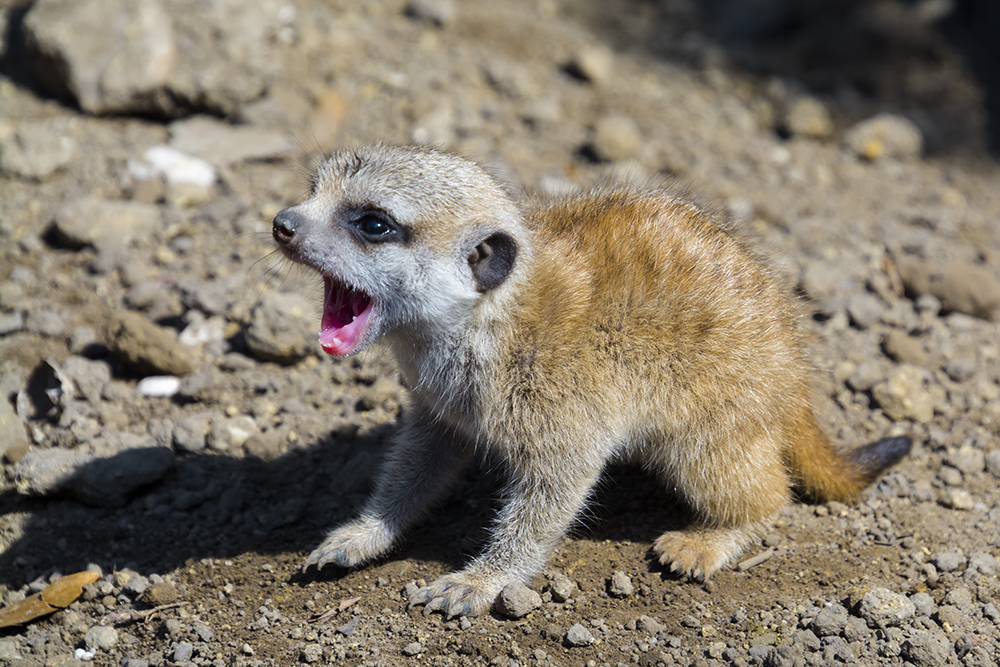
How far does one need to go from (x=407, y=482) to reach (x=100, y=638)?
1.33 m

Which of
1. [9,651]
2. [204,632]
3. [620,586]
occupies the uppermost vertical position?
[620,586]

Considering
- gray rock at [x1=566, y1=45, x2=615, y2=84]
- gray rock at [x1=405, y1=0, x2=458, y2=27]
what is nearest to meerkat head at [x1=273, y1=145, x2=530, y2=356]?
gray rock at [x1=566, y1=45, x2=615, y2=84]

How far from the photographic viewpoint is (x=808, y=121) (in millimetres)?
6746

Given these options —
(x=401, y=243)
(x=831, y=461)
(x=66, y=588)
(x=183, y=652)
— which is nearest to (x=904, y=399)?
(x=831, y=461)

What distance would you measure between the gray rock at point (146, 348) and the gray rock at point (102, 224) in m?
0.81

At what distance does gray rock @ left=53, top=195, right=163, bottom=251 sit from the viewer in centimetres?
509

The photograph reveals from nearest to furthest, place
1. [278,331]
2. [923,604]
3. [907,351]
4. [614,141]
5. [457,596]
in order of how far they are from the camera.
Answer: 1. [923,604]
2. [457,596]
3. [278,331]
4. [907,351]
5. [614,141]

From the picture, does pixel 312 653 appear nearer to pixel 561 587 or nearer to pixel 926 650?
pixel 561 587

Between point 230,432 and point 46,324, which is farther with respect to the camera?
point 46,324

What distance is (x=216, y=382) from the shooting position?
450 centimetres

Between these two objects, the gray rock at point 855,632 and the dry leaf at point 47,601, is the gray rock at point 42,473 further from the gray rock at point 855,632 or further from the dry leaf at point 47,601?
the gray rock at point 855,632

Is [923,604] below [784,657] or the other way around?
the other way around

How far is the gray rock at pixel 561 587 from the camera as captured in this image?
11.4 ft

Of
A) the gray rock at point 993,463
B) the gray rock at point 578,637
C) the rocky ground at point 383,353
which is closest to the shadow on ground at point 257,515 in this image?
the rocky ground at point 383,353
